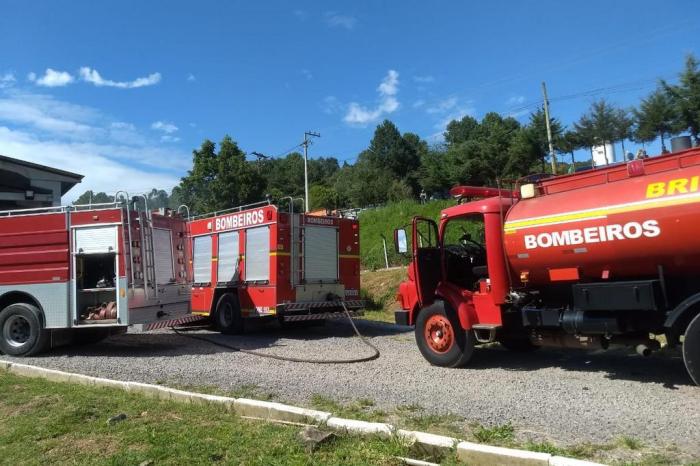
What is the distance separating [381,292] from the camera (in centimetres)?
1933

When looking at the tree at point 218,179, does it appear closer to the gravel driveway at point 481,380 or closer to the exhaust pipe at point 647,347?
the gravel driveway at point 481,380

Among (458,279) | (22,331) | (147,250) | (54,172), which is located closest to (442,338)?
(458,279)

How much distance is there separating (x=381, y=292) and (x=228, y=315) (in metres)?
6.84

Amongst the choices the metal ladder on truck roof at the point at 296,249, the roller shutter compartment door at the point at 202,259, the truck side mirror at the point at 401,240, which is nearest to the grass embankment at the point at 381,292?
the metal ladder on truck roof at the point at 296,249

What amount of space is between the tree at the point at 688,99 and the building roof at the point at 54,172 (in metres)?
28.4

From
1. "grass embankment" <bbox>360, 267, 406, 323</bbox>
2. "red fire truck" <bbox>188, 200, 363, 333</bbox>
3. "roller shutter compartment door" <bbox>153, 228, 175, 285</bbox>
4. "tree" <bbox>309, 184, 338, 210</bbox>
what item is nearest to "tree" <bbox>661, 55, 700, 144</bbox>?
"grass embankment" <bbox>360, 267, 406, 323</bbox>

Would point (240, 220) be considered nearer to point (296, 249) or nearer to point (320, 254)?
point (296, 249)

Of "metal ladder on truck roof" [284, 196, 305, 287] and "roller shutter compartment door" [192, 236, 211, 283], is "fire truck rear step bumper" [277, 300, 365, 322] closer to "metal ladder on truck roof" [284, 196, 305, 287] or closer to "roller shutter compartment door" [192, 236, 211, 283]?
"metal ladder on truck roof" [284, 196, 305, 287]

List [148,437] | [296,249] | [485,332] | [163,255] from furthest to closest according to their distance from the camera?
1. [296,249]
2. [163,255]
3. [485,332]
4. [148,437]

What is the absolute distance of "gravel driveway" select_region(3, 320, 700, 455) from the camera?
536 cm

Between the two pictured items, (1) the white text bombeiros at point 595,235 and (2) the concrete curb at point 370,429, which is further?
(1) the white text bombeiros at point 595,235

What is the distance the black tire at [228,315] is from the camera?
44.5 feet

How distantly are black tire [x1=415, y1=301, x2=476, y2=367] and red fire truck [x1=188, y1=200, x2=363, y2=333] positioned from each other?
14.8 ft

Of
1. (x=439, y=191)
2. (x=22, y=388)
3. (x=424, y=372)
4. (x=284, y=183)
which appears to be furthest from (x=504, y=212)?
(x=284, y=183)
